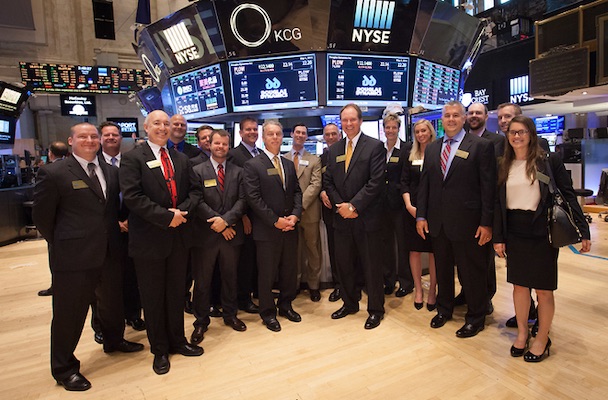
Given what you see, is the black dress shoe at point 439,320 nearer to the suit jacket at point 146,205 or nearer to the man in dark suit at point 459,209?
the man in dark suit at point 459,209

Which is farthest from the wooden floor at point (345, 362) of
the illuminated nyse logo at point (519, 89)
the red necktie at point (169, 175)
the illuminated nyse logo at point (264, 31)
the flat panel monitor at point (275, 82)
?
the illuminated nyse logo at point (519, 89)

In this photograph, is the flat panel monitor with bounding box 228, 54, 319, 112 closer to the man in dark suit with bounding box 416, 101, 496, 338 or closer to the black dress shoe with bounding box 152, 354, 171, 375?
the man in dark suit with bounding box 416, 101, 496, 338

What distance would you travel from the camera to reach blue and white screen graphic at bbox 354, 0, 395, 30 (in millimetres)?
4910

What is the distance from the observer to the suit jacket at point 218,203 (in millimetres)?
3209

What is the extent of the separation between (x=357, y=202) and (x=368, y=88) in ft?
8.94

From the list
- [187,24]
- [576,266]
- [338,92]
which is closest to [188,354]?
[338,92]

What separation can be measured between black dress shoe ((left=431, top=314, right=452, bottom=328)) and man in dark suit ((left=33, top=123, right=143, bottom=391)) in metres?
2.65

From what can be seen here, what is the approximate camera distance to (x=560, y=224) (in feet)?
8.00

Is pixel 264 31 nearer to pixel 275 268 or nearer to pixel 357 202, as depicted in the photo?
pixel 357 202

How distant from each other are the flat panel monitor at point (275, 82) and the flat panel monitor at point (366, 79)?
0.27 metres

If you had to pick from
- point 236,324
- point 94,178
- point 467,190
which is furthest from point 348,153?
point 94,178

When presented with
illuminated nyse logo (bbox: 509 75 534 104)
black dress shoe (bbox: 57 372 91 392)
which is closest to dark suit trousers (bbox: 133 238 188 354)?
black dress shoe (bbox: 57 372 91 392)

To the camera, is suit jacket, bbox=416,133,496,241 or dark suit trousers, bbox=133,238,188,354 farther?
suit jacket, bbox=416,133,496,241

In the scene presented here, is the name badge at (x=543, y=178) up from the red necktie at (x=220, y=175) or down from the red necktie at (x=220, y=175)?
down
